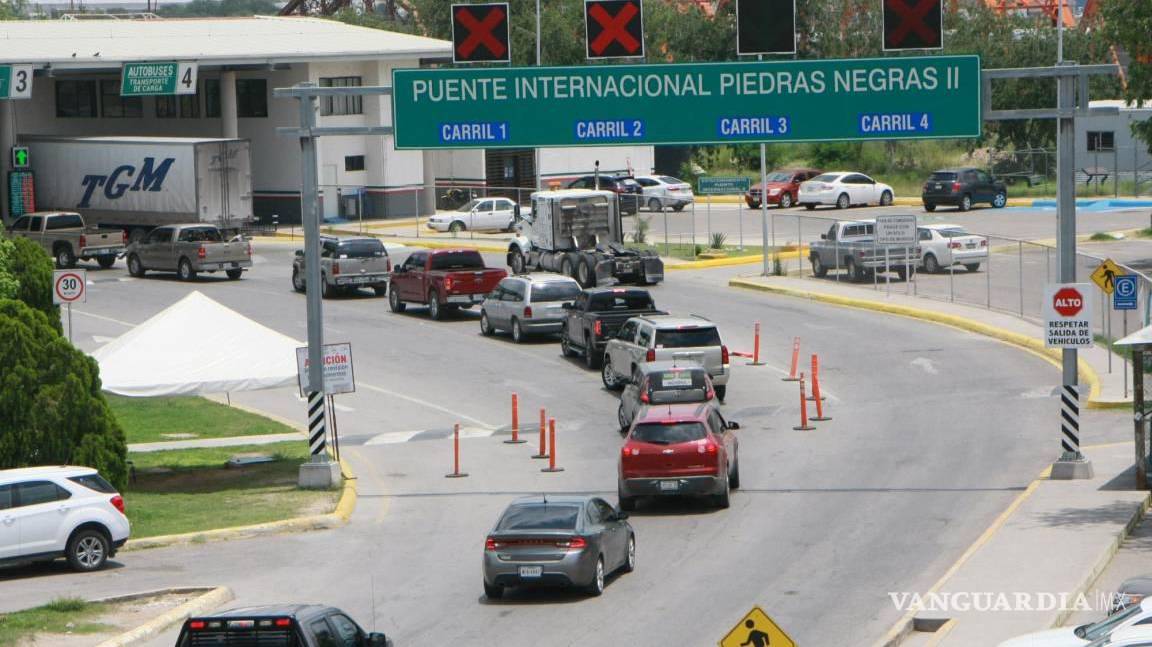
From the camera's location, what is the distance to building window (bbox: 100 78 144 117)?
74.1 metres

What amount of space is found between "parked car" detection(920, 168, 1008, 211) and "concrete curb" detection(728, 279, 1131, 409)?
21.1m

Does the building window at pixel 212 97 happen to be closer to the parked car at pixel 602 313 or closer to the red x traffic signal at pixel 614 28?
the parked car at pixel 602 313

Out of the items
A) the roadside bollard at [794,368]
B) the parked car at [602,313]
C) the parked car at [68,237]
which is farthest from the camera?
the parked car at [68,237]

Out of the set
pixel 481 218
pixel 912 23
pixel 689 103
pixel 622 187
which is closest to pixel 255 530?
pixel 689 103

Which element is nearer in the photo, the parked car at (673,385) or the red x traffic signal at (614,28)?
the red x traffic signal at (614,28)

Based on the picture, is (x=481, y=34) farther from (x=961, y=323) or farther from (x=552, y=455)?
(x=961, y=323)

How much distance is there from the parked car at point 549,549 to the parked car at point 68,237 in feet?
128

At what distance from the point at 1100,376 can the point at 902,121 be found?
11.2 metres

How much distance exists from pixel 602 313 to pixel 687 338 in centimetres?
445

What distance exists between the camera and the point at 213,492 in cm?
Answer: 2909

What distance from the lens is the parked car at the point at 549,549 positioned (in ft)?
66.8

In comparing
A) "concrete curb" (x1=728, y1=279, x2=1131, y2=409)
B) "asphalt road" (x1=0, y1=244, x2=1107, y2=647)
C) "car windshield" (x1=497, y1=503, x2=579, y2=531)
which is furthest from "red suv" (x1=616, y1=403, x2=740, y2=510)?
"concrete curb" (x1=728, y1=279, x2=1131, y2=409)

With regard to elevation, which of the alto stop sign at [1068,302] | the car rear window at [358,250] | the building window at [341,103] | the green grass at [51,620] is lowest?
the green grass at [51,620]

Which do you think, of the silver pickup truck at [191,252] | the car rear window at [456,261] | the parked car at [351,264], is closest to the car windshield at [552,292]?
the car rear window at [456,261]
